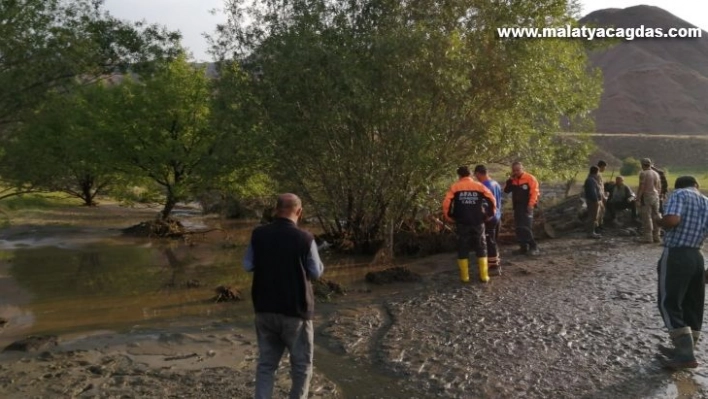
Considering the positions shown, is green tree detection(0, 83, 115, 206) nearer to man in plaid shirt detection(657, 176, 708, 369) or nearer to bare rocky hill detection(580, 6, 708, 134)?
man in plaid shirt detection(657, 176, 708, 369)

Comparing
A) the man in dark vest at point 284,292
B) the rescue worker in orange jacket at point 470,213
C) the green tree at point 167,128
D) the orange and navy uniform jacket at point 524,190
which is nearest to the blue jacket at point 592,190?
the orange and navy uniform jacket at point 524,190

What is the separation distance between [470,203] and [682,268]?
4254 millimetres

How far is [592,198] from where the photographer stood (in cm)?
1458

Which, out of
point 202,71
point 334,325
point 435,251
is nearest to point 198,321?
point 334,325

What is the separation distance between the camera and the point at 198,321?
8367 millimetres

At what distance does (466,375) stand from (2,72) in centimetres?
972

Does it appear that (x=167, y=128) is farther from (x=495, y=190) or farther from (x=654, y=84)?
(x=654, y=84)

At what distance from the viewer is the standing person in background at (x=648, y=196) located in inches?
538

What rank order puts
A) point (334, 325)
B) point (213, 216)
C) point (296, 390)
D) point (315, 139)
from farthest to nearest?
point (213, 216), point (315, 139), point (334, 325), point (296, 390)

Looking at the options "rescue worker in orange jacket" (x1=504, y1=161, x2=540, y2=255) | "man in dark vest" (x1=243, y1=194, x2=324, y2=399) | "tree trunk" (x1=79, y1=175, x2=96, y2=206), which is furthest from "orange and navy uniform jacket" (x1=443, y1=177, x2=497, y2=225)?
"tree trunk" (x1=79, y1=175, x2=96, y2=206)

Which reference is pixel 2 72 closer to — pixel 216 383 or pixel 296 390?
pixel 216 383

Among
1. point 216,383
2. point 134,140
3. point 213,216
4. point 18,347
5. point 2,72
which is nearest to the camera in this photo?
point 216,383

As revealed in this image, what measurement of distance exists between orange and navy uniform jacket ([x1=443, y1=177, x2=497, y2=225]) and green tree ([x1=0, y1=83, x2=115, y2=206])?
7756 millimetres

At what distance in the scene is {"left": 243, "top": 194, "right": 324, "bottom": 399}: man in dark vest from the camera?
15.3ft
